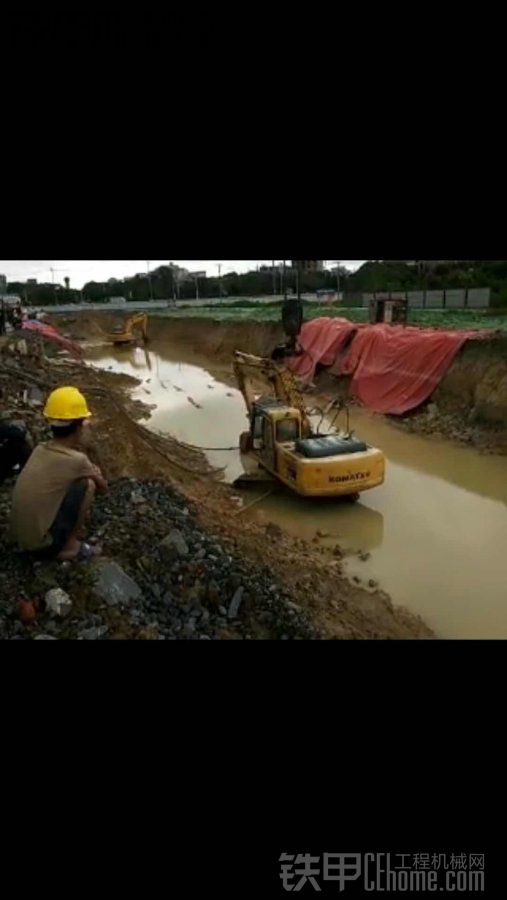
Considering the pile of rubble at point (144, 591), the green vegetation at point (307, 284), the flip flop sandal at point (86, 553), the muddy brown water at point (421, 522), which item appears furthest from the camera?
the green vegetation at point (307, 284)

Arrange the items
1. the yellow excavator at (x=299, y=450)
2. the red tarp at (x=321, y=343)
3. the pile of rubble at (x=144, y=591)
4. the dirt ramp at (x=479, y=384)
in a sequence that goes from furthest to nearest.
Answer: the red tarp at (x=321, y=343) → the dirt ramp at (x=479, y=384) → the yellow excavator at (x=299, y=450) → the pile of rubble at (x=144, y=591)

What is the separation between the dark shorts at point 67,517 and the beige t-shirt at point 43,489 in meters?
0.03

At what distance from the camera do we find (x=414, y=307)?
22.3 m

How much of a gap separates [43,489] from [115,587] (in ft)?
2.41

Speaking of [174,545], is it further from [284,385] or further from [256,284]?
[256,284]

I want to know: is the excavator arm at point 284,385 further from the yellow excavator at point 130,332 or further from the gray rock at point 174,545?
the yellow excavator at point 130,332

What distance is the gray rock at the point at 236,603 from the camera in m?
3.88

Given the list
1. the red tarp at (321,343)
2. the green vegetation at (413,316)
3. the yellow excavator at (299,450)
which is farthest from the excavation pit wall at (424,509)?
the green vegetation at (413,316)

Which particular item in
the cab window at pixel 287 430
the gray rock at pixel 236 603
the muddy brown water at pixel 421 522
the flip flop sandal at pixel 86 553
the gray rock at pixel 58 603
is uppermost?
the flip flop sandal at pixel 86 553

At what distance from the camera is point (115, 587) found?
11.8 feet

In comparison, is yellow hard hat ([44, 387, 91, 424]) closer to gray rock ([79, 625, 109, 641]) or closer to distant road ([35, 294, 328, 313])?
gray rock ([79, 625, 109, 641])

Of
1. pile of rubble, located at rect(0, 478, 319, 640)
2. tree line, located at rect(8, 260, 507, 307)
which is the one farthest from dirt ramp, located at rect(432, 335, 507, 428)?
tree line, located at rect(8, 260, 507, 307)
